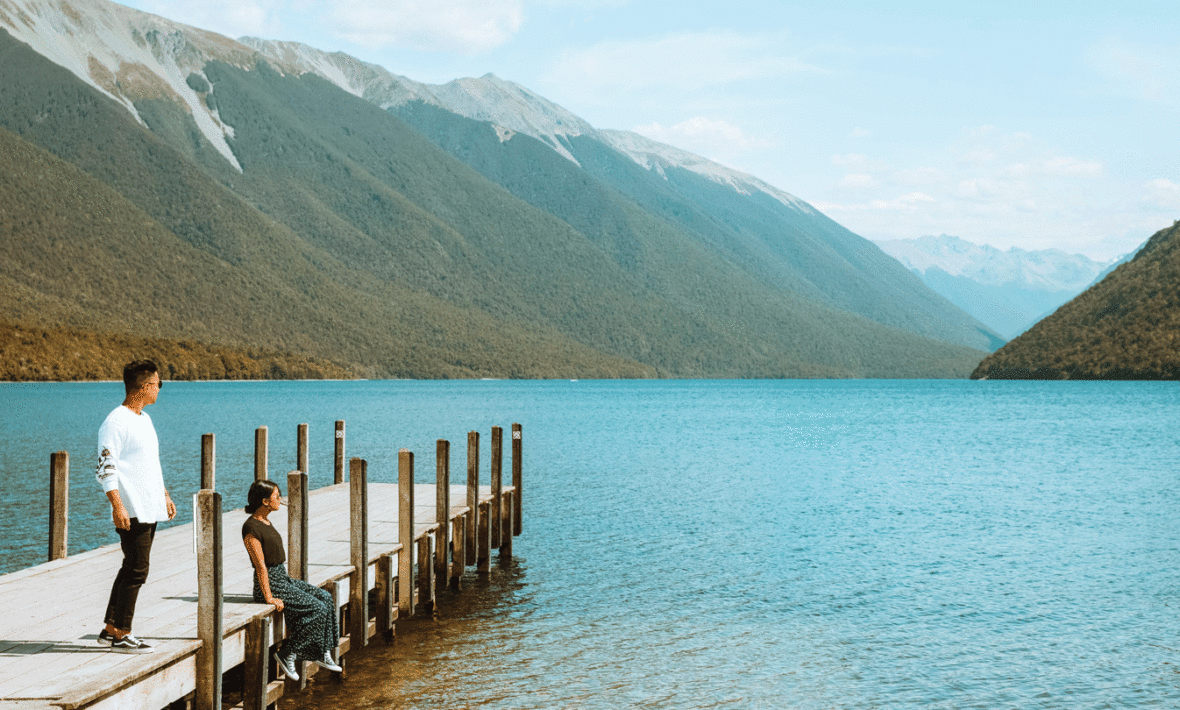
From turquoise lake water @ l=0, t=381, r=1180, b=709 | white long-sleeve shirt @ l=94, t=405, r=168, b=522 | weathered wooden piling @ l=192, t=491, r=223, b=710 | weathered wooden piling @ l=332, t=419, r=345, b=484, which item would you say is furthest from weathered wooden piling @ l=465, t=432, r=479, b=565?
white long-sleeve shirt @ l=94, t=405, r=168, b=522

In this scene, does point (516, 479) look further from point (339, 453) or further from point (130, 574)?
point (130, 574)

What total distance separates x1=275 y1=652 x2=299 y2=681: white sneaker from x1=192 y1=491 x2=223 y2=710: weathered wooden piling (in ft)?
6.79

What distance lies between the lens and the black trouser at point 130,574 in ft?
32.5

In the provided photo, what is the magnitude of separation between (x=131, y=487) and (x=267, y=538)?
2.03 metres

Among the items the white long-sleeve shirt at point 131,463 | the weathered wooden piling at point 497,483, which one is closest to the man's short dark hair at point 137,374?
the white long-sleeve shirt at point 131,463

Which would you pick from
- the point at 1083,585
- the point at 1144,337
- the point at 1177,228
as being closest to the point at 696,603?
the point at 1083,585

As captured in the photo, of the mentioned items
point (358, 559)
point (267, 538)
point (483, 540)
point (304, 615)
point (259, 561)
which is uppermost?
point (267, 538)

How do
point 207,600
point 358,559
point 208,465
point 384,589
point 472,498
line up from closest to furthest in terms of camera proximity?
point 207,600
point 358,559
point 384,589
point 208,465
point 472,498

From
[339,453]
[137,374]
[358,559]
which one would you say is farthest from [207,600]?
[339,453]

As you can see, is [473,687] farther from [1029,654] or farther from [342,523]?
[1029,654]

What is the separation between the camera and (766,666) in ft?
51.7

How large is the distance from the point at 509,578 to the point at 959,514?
1789 cm

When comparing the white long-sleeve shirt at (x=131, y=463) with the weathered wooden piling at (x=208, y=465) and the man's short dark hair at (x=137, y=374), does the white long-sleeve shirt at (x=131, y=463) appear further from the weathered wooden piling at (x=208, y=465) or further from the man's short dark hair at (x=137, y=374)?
the weathered wooden piling at (x=208, y=465)

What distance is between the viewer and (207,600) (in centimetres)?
1009
